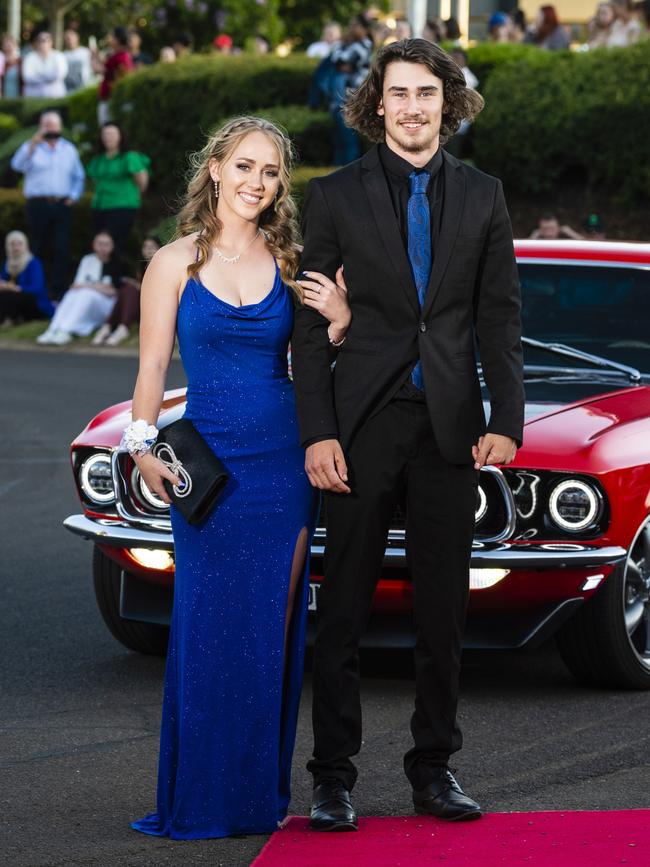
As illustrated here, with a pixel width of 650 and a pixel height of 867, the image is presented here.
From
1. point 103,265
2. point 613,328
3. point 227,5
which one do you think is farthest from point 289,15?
point 613,328

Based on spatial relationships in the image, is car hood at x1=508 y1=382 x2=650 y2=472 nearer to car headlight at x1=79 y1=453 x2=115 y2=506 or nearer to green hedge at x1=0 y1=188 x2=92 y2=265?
car headlight at x1=79 y1=453 x2=115 y2=506

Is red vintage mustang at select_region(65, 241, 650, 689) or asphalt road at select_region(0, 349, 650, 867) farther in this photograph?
red vintage mustang at select_region(65, 241, 650, 689)

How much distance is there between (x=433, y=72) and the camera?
476 centimetres

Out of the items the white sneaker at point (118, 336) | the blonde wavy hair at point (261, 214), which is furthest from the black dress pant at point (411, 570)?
the white sneaker at point (118, 336)

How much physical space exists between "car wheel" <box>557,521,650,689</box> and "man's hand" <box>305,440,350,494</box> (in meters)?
1.72

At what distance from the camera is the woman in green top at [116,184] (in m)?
19.7

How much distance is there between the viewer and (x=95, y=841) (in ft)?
15.4

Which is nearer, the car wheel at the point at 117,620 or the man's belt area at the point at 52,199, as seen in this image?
the car wheel at the point at 117,620

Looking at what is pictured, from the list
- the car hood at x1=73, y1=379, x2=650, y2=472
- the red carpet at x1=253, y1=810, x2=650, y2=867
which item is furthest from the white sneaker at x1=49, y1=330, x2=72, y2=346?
the red carpet at x1=253, y1=810, x2=650, y2=867

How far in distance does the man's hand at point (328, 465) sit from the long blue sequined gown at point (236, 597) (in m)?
0.15

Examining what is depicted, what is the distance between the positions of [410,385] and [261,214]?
2.24 feet

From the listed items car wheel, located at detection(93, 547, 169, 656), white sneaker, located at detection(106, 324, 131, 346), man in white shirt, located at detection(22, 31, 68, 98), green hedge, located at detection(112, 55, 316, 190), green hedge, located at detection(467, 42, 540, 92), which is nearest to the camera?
car wheel, located at detection(93, 547, 169, 656)

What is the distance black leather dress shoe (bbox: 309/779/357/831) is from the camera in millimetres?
4719

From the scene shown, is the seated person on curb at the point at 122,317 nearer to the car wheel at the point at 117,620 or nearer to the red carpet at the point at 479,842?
the car wheel at the point at 117,620
